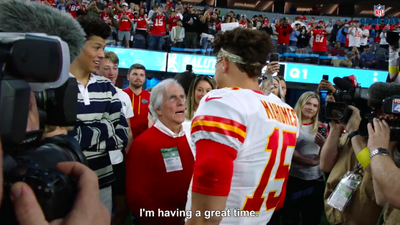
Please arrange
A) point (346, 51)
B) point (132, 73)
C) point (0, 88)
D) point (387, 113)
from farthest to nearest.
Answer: point (346, 51) < point (132, 73) < point (387, 113) < point (0, 88)

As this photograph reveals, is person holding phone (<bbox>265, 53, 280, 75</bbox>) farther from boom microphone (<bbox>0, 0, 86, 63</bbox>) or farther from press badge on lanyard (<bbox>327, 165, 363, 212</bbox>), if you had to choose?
boom microphone (<bbox>0, 0, 86, 63</bbox>)

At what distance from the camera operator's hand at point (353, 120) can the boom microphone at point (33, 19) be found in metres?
2.06

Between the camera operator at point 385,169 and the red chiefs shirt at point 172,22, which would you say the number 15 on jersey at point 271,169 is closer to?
the camera operator at point 385,169

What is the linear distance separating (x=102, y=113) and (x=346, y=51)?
586 inches

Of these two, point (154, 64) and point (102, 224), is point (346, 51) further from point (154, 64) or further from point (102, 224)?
point (102, 224)

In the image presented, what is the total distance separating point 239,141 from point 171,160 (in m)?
1.03

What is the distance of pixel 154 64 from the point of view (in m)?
12.2

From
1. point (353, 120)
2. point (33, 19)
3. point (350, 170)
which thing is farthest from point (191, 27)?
point (33, 19)

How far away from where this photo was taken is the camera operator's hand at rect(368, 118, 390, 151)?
2021 mm

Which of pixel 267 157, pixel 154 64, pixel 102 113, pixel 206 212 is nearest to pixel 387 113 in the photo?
pixel 267 157

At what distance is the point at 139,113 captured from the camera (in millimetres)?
4418

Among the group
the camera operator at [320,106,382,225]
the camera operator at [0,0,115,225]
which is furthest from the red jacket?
the camera operator at [0,0,115,225]

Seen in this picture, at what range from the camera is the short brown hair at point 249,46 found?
1924 mm

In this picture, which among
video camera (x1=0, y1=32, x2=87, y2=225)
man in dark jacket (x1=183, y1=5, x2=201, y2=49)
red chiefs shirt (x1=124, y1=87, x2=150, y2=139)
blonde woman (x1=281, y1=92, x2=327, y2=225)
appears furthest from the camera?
man in dark jacket (x1=183, y1=5, x2=201, y2=49)
